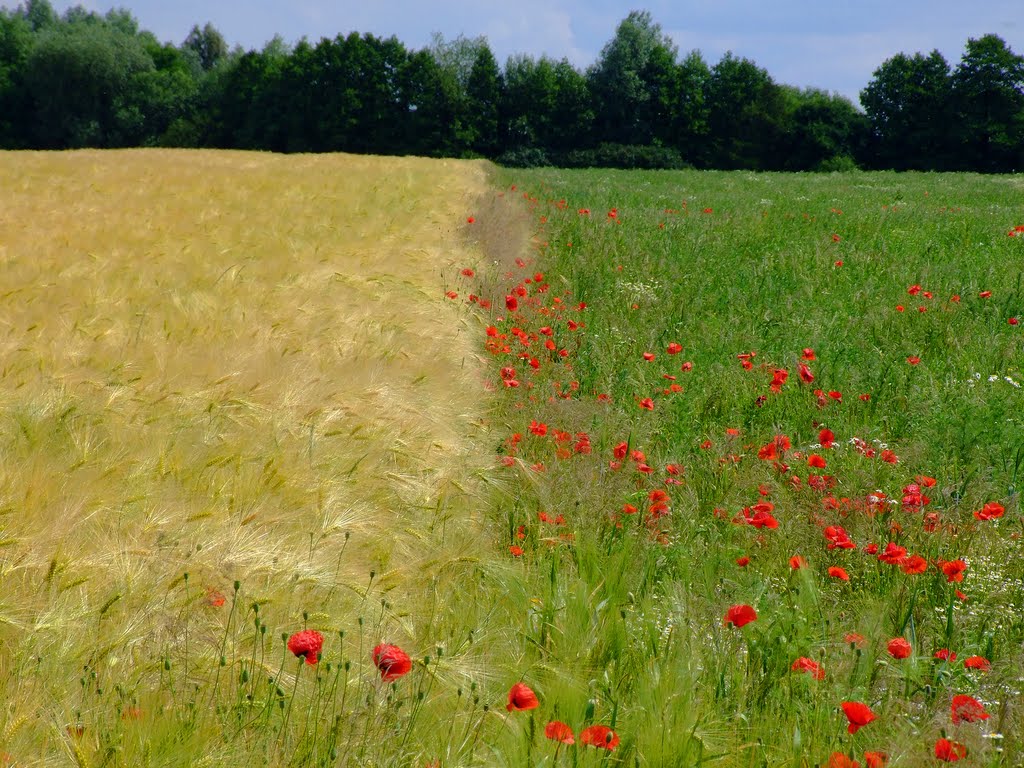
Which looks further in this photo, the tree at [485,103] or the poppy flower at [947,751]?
the tree at [485,103]

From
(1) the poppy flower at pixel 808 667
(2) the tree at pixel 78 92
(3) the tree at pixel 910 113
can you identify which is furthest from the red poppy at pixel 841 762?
(2) the tree at pixel 78 92

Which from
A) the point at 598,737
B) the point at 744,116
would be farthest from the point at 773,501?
the point at 744,116

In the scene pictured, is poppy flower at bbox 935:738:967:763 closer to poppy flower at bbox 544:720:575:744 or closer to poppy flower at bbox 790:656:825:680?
poppy flower at bbox 790:656:825:680

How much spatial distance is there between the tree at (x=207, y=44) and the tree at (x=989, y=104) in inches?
3179

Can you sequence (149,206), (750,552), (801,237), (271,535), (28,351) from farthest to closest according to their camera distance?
(149,206), (801,237), (28,351), (750,552), (271,535)

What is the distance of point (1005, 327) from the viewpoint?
226 inches

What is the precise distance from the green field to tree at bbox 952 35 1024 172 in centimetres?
4099

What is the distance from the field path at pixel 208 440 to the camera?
204cm

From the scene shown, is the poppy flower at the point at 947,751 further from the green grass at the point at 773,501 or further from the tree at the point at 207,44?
the tree at the point at 207,44

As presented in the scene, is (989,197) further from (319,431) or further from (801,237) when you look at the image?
(319,431)

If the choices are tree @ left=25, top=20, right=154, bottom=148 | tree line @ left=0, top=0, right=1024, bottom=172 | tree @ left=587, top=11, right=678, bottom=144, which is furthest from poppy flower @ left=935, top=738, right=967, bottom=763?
tree @ left=25, top=20, right=154, bottom=148

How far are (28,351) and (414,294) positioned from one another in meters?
2.83

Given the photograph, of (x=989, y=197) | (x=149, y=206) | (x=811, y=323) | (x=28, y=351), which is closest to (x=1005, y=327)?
(x=811, y=323)

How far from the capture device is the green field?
5.92ft
